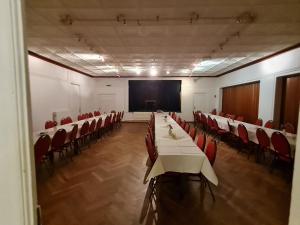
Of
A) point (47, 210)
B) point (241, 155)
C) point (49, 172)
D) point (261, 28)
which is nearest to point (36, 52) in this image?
point (49, 172)

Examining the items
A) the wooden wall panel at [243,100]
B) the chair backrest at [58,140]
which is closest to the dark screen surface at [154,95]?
the wooden wall panel at [243,100]

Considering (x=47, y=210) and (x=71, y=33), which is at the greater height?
(x=71, y=33)

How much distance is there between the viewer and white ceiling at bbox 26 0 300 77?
3.02 meters

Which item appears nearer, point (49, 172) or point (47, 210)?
point (47, 210)

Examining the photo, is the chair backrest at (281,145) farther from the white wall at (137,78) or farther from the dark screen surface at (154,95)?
the dark screen surface at (154,95)

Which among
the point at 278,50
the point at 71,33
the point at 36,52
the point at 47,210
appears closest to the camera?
the point at 47,210

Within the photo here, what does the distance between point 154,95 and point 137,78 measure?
1.62 meters

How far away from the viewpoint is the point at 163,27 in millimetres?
3912

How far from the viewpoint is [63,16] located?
3355 mm

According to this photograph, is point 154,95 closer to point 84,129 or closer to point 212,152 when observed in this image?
point 84,129

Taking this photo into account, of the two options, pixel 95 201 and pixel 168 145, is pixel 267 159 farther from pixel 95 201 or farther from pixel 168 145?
pixel 95 201

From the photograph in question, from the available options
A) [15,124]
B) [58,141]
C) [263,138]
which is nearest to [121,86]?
[58,141]

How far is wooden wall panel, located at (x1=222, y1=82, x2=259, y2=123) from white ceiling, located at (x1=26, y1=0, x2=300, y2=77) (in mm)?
2092

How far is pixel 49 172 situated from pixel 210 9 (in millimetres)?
4442
